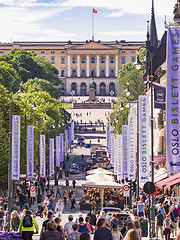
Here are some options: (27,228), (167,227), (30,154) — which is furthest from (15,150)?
(27,228)

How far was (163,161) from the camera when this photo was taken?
52.2 m

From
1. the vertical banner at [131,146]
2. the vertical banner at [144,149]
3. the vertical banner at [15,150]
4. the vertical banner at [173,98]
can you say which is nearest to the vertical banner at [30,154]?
the vertical banner at [131,146]

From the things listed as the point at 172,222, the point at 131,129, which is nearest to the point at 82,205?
the point at 131,129

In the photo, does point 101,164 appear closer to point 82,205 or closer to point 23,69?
point 82,205

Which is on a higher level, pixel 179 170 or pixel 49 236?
pixel 179 170

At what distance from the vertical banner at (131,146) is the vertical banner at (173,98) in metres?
19.7

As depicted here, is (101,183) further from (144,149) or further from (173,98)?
(173,98)

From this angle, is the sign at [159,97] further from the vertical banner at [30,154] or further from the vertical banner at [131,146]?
the vertical banner at [30,154]

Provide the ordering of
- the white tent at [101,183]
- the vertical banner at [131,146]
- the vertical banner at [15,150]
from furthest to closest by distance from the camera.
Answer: the white tent at [101,183] < the vertical banner at [131,146] < the vertical banner at [15,150]

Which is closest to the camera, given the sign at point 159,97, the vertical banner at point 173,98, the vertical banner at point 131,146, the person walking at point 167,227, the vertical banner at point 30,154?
the vertical banner at point 173,98

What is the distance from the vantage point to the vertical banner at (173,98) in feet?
61.6

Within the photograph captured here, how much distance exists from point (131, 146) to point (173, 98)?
20.9 metres

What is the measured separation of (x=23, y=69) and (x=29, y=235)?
9805cm

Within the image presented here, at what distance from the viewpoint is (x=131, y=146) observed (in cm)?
3962
